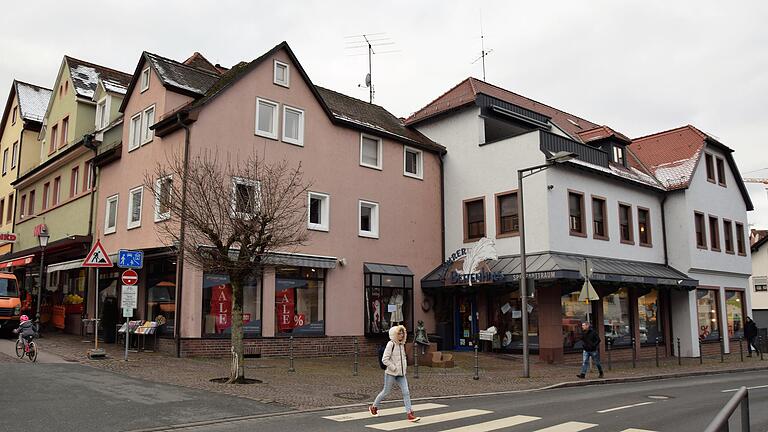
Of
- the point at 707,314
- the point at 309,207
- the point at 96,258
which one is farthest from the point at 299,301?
the point at 707,314

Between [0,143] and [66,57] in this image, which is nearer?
[66,57]

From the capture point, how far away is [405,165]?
27.0 m

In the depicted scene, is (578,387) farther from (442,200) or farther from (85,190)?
(85,190)

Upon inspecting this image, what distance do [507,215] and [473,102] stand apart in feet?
16.0

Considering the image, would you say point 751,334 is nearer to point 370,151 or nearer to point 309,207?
point 370,151

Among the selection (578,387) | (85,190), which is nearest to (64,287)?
(85,190)

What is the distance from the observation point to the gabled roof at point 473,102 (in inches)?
1104

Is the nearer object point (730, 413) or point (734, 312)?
point (730, 413)

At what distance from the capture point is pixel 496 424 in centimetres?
1032

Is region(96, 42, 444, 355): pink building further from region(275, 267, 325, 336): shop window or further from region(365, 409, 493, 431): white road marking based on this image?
region(365, 409, 493, 431): white road marking

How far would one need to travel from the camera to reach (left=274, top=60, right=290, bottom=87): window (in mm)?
23172

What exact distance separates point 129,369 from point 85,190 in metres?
13.2

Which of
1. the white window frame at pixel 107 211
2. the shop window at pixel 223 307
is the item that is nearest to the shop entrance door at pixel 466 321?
the shop window at pixel 223 307

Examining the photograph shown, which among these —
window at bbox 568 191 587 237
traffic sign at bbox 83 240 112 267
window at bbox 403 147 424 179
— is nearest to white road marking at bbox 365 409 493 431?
traffic sign at bbox 83 240 112 267
